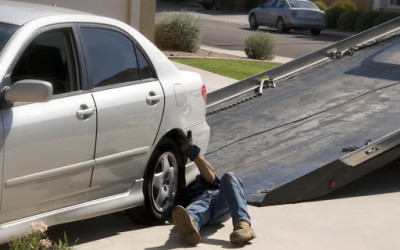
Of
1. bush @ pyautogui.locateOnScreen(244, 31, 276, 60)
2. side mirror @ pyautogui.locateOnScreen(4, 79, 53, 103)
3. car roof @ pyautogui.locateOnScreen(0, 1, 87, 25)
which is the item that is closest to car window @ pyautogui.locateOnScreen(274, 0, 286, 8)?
bush @ pyautogui.locateOnScreen(244, 31, 276, 60)

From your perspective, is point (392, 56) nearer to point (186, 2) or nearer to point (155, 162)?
point (155, 162)

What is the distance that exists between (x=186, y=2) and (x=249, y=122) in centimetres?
5152

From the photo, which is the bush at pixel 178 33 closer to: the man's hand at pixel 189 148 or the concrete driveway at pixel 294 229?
the concrete driveway at pixel 294 229

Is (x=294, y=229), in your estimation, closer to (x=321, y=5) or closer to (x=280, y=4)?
(x=280, y=4)

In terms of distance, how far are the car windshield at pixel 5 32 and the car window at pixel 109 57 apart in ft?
2.05

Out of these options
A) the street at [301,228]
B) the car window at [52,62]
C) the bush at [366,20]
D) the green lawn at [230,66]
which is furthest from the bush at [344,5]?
the car window at [52,62]

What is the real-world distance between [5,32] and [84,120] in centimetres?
83

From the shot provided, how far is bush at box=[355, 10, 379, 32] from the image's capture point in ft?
131

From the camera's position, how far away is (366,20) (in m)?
40.1

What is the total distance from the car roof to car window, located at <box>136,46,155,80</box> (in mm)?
671

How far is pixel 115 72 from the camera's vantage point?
7527 millimetres

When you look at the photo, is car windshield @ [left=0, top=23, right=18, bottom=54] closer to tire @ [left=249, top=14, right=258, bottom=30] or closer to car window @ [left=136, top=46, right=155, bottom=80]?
car window @ [left=136, top=46, right=155, bottom=80]

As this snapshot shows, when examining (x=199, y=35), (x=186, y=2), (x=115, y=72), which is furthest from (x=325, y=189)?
(x=186, y=2)

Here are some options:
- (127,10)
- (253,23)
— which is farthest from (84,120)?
(253,23)
